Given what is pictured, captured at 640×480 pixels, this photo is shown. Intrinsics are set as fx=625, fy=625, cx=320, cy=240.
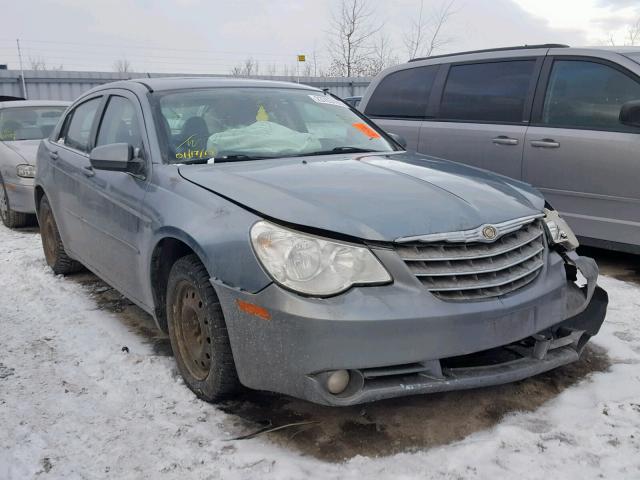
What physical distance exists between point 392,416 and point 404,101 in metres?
4.10

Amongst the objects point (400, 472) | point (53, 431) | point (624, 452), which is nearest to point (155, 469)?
point (53, 431)

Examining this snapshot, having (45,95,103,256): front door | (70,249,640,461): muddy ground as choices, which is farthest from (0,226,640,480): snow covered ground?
(45,95,103,256): front door

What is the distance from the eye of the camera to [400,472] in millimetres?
2334

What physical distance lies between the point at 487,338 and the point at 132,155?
6.79 ft

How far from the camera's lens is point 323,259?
2.40 metres

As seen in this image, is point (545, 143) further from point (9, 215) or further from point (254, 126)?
point (9, 215)

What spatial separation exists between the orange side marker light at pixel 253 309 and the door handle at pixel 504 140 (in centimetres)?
352

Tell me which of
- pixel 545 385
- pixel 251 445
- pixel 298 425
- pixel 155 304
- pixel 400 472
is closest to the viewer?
pixel 400 472

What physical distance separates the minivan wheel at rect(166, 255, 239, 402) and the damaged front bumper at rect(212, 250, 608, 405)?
0.12m

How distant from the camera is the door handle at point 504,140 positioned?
5.22 m

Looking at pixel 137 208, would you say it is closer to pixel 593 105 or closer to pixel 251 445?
pixel 251 445

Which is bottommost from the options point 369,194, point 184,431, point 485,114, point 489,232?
point 184,431

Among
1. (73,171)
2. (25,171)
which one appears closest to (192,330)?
(73,171)

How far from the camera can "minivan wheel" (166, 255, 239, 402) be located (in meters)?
2.68
